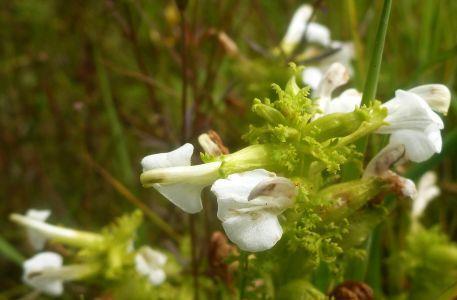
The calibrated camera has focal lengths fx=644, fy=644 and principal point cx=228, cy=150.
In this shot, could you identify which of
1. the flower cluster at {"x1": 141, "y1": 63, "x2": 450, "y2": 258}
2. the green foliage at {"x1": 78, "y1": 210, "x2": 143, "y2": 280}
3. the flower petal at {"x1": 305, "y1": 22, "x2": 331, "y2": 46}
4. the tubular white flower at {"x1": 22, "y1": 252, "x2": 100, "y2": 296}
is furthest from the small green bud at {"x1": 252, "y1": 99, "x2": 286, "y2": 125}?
the flower petal at {"x1": 305, "y1": 22, "x2": 331, "y2": 46}

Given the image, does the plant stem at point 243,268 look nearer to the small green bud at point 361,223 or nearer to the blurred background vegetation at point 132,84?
the small green bud at point 361,223

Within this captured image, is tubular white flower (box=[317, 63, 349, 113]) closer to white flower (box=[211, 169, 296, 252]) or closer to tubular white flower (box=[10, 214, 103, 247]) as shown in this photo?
white flower (box=[211, 169, 296, 252])

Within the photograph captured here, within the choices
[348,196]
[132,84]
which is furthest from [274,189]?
[132,84]

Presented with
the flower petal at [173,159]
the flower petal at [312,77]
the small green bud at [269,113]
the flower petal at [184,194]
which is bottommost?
the flower petal at [184,194]

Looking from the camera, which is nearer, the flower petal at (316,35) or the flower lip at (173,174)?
the flower lip at (173,174)

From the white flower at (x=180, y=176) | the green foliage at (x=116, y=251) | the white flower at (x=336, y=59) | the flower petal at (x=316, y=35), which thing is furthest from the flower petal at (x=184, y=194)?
the flower petal at (x=316, y=35)

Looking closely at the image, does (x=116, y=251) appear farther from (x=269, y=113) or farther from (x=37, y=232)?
(x=269, y=113)
